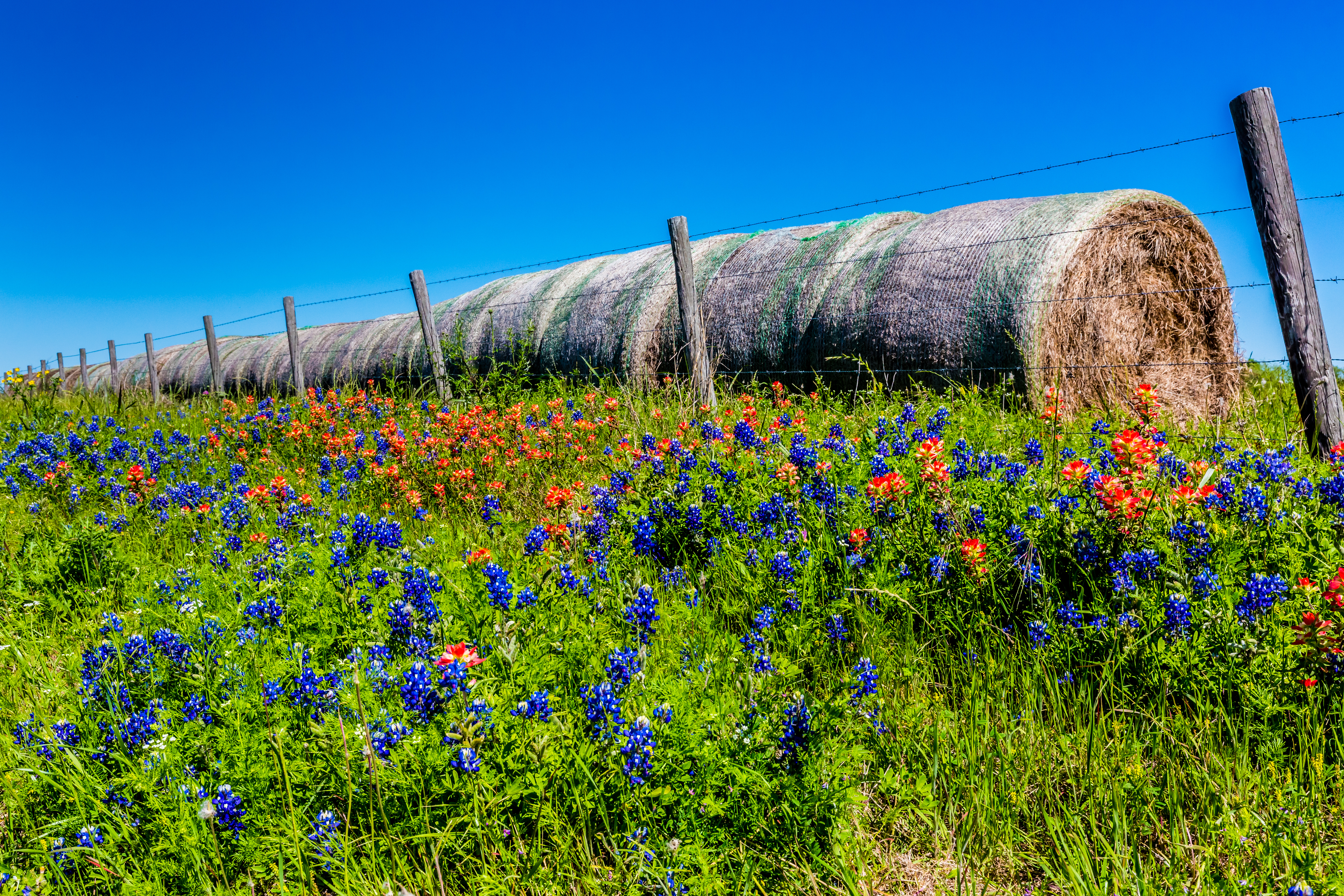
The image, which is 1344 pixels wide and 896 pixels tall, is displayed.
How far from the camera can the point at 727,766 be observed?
1866mm

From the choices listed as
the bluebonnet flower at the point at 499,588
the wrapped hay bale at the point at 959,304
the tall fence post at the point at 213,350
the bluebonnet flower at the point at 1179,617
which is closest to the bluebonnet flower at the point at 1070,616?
the bluebonnet flower at the point at 1179,617

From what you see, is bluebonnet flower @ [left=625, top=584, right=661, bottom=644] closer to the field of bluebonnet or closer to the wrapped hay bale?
the field of bluebonnet

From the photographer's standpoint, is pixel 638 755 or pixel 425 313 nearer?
pixel 638 755

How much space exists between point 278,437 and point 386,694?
6.11m

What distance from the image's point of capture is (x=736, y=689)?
93.4 inches

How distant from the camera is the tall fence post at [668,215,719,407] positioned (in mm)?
7438

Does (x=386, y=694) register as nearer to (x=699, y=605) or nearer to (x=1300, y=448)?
(x=699, y=605)

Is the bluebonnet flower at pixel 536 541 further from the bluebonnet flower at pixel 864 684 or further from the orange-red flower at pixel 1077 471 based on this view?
the orange-red flower at pixel 1077 471

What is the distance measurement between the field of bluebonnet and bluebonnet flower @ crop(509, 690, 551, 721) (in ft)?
0.04

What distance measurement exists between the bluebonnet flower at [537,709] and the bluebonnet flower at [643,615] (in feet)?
2.09

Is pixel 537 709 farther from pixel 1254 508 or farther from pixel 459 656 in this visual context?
pixel 1254 508

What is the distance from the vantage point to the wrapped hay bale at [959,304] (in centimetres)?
641

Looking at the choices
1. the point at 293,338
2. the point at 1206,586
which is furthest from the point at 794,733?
the point at 293,338

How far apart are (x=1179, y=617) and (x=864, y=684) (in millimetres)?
926
